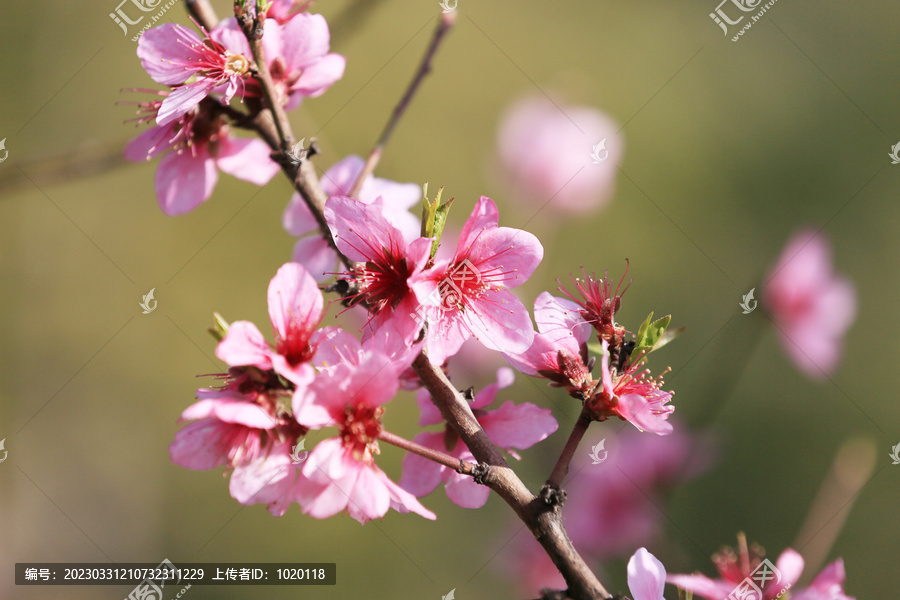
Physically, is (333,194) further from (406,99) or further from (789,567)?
A: (789,567)

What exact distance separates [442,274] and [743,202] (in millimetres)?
3723

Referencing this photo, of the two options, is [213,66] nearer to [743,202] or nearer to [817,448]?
[817,448]

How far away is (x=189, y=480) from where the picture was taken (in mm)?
2996

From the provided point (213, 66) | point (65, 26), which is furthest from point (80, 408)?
point (213, 66)

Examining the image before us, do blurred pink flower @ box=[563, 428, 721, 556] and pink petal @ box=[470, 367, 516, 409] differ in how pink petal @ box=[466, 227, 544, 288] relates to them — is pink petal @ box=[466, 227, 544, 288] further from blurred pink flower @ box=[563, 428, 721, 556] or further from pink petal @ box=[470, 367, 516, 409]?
blurred pink flower @ box=[563, 428, 721, 556]

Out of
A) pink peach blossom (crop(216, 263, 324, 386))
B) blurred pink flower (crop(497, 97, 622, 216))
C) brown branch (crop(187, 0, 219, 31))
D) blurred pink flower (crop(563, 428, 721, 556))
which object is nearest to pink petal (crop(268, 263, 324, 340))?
pink peach blossom (crop(216, 263, 324, 386))

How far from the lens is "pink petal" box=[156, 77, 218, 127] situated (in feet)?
2.19

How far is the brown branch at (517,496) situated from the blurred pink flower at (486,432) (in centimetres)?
7

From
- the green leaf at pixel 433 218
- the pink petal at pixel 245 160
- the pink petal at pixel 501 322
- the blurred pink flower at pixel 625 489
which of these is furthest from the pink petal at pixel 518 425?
the blurred pink flower at pixel 625 489

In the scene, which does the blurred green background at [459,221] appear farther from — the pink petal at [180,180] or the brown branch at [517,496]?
the pink petal at [180,180]

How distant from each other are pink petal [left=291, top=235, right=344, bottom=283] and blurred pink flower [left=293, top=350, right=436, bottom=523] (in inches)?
14.1

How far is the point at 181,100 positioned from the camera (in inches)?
26.8

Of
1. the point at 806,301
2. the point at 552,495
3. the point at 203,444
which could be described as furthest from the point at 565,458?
the point at 806,301

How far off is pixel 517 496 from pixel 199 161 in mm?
633
